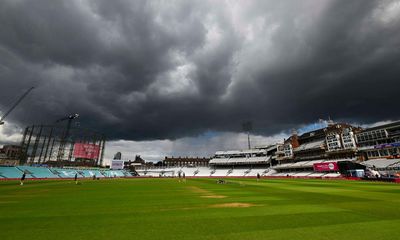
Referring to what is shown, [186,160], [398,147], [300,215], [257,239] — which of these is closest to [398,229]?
[300,215]

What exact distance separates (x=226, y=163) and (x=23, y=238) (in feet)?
384

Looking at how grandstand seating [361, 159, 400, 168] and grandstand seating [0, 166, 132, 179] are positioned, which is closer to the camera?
grandstand seating [361, 159, 400, 168]

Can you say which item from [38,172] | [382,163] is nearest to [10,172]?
[38,172]

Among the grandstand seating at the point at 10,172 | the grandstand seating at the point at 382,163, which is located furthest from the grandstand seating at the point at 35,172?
the grandstand seating at the point at 382,163

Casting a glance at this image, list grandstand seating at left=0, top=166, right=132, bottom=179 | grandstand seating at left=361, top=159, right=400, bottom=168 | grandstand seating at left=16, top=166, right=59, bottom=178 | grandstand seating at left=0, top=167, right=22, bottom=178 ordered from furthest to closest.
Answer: grandstand seating at left=16, top=166, right=59, bottom=178, grandstand seating at left=0, top=166, right=132, bottom=179, grandstand seating at left=0, top=167, right=22, bottom=178, grandstand seating at left=361, top=159, right=400, bottom=168

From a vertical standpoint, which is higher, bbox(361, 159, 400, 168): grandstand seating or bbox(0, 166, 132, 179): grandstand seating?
bbox(361, 159, 400, 168): grandstand seating

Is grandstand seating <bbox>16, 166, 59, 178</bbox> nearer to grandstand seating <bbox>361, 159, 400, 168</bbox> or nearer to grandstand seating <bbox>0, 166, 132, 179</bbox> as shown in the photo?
grandstand seating <bbox>0, 166, 132, 179</bbox>

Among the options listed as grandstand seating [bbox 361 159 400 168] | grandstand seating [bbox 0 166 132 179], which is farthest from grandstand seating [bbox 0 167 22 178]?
grandstand seating [bbox 361 159 400 168]

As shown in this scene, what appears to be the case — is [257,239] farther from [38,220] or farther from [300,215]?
[38,220]

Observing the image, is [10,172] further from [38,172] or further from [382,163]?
[382,163]

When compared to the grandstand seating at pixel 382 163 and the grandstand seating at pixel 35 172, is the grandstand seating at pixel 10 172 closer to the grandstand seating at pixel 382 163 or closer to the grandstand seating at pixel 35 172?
the grandstand seating at pixel 35 172

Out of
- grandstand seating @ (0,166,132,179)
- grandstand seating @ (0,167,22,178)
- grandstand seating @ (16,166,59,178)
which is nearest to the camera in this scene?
grandstand seating @ (0,167,22,178)

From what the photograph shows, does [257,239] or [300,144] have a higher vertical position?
[300,144]

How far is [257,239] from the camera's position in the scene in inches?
255
